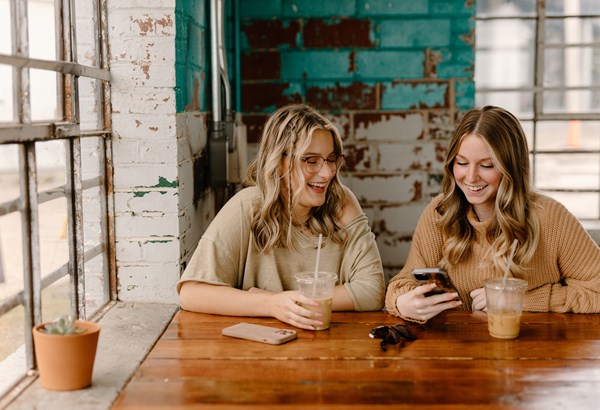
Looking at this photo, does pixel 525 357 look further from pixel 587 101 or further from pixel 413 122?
pixel 587 101

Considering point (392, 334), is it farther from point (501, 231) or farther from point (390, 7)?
point (390, 7)

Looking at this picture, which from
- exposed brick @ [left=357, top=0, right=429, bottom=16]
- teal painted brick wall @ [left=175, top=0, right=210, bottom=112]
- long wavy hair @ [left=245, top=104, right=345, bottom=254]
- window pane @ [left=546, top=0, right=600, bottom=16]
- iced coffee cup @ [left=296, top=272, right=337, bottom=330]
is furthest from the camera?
window pane @ [left=546, top=0, right=600, bottom=16]

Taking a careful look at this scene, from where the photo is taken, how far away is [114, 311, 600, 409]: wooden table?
4.54ft

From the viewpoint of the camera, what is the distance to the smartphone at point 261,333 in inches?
67.5

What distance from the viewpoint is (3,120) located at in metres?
1.59

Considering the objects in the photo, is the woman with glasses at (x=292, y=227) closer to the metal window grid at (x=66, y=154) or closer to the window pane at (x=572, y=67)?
the metal window grid at (x=66, y=154)

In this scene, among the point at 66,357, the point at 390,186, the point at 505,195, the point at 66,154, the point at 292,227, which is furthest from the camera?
the point at 390,186

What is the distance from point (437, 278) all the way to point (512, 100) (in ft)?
6.23

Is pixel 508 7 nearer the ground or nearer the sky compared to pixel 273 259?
nearer the sky

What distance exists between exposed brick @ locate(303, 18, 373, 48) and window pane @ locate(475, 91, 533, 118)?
2.08ft

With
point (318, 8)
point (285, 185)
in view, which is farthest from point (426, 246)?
point (318, 8)

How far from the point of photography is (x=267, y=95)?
3.31m

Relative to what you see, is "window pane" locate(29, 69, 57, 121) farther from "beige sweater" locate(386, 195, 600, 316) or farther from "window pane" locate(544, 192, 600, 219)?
→ "window pane" locate(544, 192, 600, 219)

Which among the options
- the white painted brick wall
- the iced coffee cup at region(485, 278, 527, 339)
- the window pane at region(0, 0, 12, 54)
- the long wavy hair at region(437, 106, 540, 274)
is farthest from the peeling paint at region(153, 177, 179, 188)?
the iced coffee cup at region(485, 278, 527, 339)
